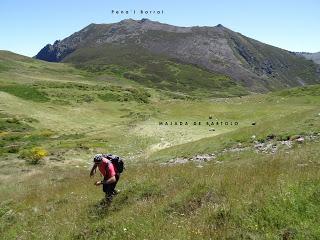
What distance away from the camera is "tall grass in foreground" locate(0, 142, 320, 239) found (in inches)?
368

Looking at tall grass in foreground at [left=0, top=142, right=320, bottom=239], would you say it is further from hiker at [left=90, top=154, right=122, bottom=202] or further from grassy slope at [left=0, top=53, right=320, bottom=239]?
hiker at [left=90, top=154, right=122, bottom=202]

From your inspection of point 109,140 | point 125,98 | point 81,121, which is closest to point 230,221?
point 109,140

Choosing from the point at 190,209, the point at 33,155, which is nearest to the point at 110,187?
the point at 190,209

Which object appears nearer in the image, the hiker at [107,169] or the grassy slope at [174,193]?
the grassy slope at [174,193]

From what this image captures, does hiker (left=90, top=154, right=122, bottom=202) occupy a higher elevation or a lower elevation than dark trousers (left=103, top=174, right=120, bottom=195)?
higher

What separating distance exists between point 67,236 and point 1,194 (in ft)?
44.4

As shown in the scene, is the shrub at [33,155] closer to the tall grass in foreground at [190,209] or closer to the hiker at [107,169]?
the tall grass in foreground at [190,209]

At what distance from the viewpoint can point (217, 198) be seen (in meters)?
12.2

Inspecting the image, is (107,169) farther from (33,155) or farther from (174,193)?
(33,155)

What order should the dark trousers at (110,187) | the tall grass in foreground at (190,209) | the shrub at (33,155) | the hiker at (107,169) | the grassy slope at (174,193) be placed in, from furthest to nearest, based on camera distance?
the shrub at (33,155) → the dark trousers at (110,187) → the hiker at (107,169) → the grassy slope at (174,193) → the tall grass in foreground at (190,209)

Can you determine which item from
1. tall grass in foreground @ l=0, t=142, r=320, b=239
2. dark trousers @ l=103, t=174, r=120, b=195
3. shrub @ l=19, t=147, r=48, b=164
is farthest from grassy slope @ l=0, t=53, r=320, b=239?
shrub @ l=19, t=147, r=48, b=164

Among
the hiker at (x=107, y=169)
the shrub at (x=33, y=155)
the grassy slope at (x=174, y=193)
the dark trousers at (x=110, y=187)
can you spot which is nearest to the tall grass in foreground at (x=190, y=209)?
the grassy slope at (x=174, y=193)

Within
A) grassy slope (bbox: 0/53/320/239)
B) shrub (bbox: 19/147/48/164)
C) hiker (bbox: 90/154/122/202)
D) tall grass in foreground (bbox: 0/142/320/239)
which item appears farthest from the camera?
shrub (bbox: 19/147/48/164)

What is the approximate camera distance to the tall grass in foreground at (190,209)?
9.35 meters
